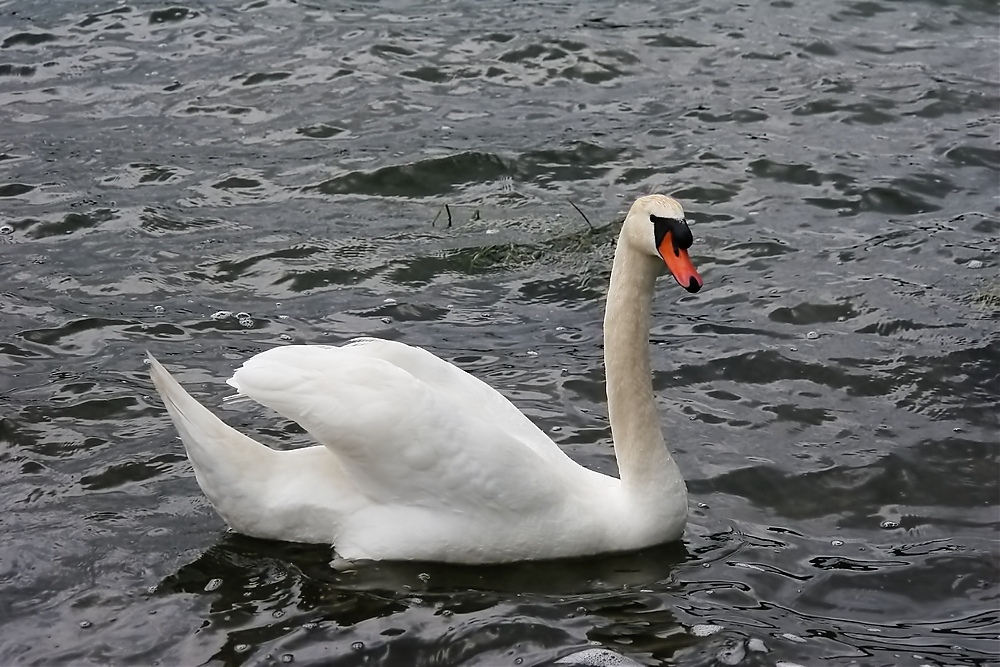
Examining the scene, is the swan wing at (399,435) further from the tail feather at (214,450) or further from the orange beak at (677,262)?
the orange beak at (677,262)

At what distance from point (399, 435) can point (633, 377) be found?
3.64 feet

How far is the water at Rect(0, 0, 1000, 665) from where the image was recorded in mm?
5277

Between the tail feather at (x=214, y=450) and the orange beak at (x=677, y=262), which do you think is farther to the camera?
the tail feather at (x=214, y=450)

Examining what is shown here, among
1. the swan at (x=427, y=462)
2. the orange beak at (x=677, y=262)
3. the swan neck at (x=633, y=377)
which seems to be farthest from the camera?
the swan neck at (x=633, y=377)

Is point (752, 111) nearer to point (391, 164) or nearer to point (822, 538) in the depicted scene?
point (391, 164)

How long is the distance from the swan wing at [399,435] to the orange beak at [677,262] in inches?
38.3

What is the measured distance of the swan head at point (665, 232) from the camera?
17.5ft

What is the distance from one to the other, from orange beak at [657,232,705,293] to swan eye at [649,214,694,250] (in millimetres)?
13

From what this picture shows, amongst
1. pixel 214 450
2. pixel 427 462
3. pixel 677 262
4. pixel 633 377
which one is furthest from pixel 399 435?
pixel 677 262

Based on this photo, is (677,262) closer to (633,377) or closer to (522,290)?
(633,377)

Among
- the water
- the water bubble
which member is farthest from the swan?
the water bubble

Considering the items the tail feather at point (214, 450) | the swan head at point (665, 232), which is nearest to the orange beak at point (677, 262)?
the swan head at point (665, 232)

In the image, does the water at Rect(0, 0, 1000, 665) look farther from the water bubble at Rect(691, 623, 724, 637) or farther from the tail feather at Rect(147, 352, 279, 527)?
the tail feather at Rect(147, 352, 279, 527)

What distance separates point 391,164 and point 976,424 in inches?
202
